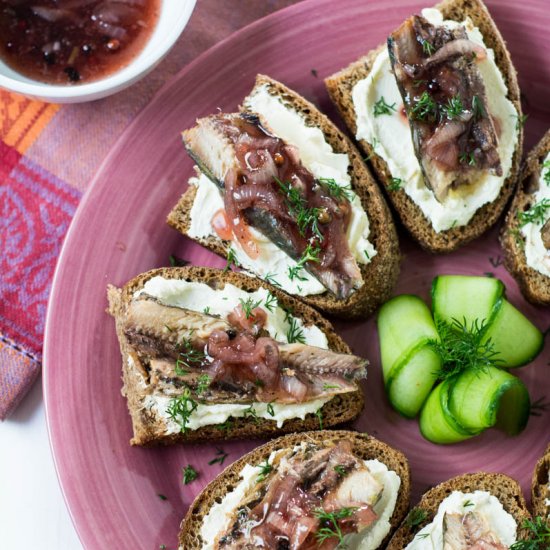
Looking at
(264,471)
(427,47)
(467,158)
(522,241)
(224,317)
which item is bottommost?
(264,471)

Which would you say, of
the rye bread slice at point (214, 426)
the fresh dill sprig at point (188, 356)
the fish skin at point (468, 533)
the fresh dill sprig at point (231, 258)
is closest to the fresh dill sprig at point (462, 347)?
the rye bread slice at point (214, 426)

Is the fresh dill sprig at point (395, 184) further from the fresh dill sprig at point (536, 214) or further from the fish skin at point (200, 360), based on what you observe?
the fish skin at point (200, 360)

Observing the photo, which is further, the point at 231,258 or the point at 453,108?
the point at 231,258

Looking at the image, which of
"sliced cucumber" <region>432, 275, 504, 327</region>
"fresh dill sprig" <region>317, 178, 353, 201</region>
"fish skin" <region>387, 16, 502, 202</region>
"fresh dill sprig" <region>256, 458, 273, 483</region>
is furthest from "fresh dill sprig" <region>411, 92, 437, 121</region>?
"fresh dill sprig" <region>256, 458, 273, 483</region>

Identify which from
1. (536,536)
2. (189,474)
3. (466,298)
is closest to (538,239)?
(466,298)

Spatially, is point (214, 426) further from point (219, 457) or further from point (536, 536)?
point (536, 536)

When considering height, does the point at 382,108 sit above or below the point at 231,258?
above
